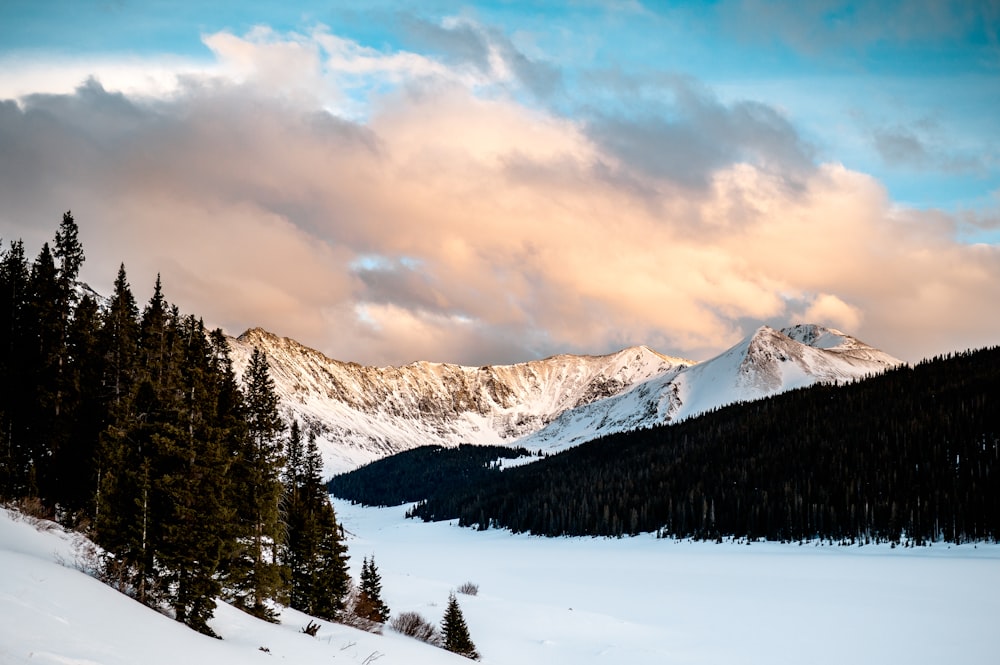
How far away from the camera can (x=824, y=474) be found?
10831cm

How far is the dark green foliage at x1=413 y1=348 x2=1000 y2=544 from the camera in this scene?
3573 inches

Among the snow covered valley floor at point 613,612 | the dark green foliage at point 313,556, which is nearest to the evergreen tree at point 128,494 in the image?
the snow covered valley floor at point 613,612

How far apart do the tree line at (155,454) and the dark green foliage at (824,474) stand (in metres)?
81.6

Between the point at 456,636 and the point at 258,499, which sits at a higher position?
the point at 258,499

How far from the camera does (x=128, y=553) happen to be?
2002cm

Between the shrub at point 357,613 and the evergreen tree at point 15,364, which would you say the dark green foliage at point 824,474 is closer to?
the shrub at point 357,613

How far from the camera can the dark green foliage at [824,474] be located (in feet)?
298

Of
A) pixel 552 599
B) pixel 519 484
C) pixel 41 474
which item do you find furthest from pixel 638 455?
pixel 41 474

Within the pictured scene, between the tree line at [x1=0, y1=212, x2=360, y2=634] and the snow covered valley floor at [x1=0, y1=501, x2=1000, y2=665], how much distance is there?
2059 millimetres

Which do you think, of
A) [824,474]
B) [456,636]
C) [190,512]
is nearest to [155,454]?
[190,512]

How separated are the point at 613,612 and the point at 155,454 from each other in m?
39.0

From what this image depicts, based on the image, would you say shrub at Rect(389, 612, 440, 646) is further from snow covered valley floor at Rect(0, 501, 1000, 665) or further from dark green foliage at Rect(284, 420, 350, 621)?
dark green foliage at Rect(284, 420, 350, 621)

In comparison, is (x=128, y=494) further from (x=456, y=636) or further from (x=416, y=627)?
(x=416, y=627)

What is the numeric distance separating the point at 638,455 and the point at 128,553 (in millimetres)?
159609
